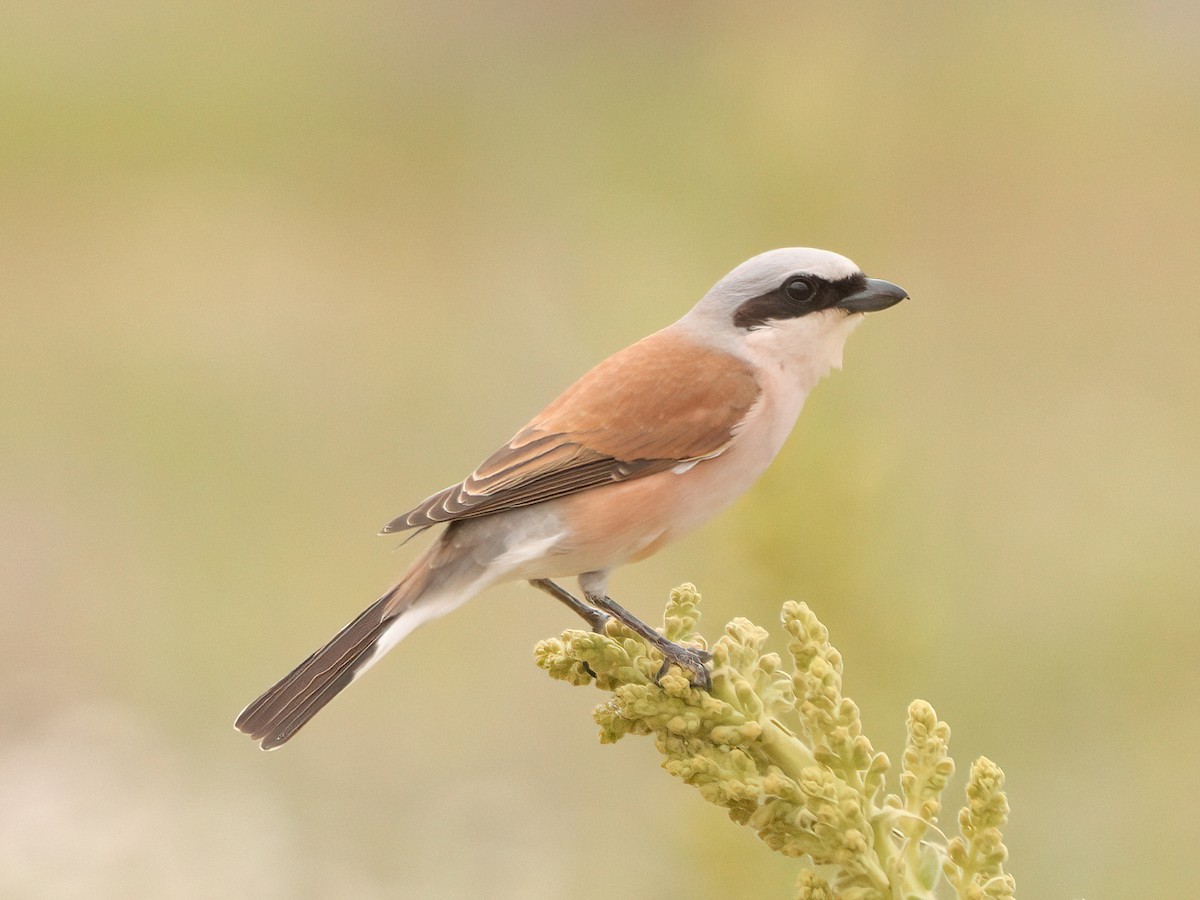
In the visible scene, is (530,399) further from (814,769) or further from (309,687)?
(814,769)

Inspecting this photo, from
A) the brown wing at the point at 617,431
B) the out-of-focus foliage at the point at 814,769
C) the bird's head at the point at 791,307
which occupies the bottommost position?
the out-of-focus foliage at the point at 814,769

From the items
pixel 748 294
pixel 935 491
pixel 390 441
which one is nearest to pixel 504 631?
pixel 390 441

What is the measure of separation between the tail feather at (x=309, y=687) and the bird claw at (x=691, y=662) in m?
0.58

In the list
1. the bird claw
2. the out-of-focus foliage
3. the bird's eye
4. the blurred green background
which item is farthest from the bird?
the out-of-focus foliage

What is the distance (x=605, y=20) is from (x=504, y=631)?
4.35 metres

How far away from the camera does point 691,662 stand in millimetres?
1780

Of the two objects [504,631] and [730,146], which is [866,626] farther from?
[504,631]

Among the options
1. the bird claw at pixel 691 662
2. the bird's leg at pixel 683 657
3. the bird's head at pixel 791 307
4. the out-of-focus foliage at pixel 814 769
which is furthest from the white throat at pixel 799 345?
the out-of-focus foliage at pixel 814 769

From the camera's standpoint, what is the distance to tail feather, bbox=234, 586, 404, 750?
2074 mm

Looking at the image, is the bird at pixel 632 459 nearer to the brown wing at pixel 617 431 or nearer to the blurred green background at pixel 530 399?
the brown wing at pixel 617 431

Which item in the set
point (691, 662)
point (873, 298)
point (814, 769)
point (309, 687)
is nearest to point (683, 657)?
point (691, 662)

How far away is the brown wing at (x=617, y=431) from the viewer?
2.39 m

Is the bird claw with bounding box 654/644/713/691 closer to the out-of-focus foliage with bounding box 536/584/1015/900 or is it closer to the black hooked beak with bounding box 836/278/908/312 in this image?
the out-of-focus foliage with bounding box 536/584/1015/900

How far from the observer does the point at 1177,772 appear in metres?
2.89
